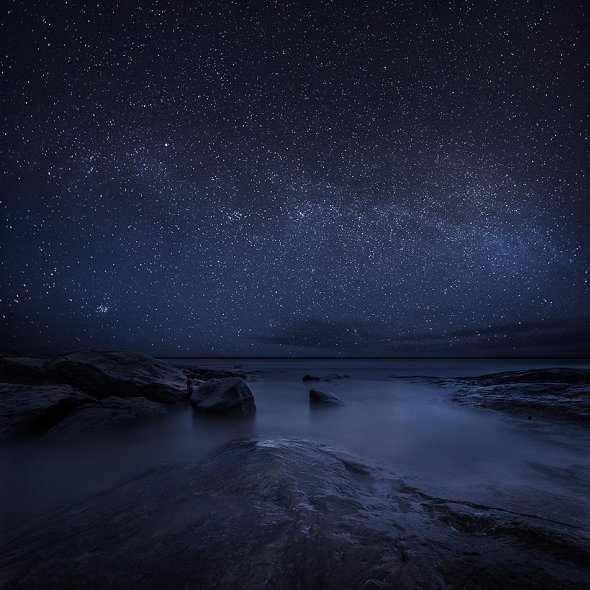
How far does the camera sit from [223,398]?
27.7 feet

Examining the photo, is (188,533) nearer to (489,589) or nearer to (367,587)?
(367,587)

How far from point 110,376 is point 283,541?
320 inches

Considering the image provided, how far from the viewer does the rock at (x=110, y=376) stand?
8.52 meters

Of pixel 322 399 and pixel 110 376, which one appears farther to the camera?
pixel 322 399

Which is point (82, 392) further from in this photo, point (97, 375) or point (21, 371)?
point (21, 371)

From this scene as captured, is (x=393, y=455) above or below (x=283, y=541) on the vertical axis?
below

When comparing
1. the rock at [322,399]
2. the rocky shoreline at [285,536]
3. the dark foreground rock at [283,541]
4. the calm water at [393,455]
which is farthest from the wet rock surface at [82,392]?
the rock at [322,399]

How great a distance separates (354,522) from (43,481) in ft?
14.8

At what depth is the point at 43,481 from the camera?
422 centimetres

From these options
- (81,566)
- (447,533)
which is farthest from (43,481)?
(447,533)

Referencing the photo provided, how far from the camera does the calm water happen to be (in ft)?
11.8

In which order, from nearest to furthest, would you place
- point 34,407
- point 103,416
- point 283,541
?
1. point 283,541
2. point 34,407
3. point 103,416

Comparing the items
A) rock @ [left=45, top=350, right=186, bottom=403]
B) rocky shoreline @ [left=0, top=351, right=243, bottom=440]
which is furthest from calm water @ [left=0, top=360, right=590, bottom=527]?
rock @ [left=45, top=350, right=186, bottom=403]

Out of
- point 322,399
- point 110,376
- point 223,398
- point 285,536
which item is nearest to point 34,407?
point 110,376
